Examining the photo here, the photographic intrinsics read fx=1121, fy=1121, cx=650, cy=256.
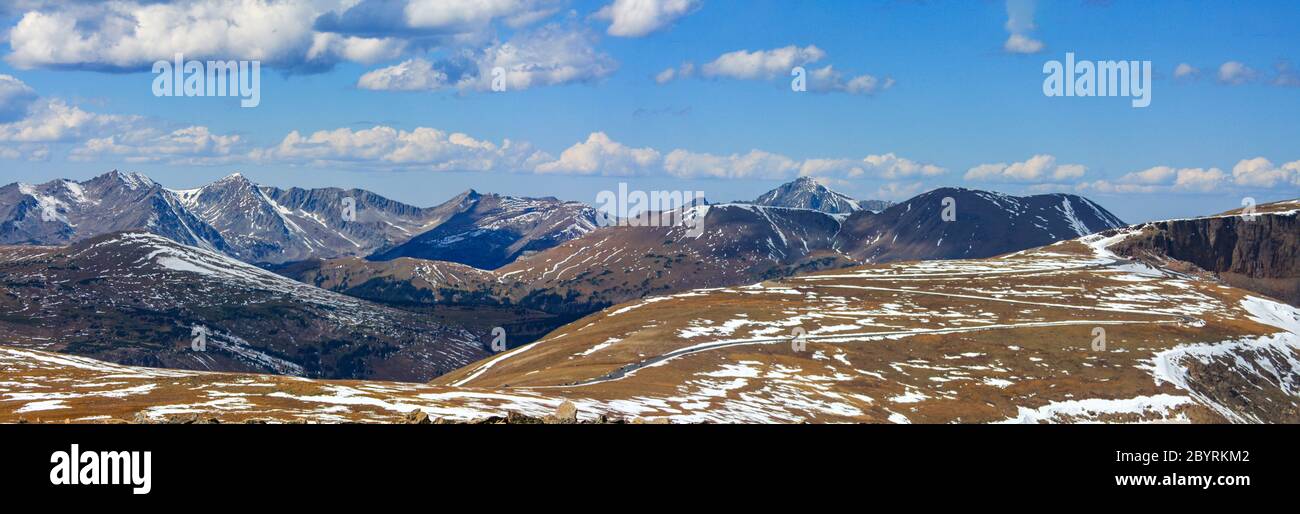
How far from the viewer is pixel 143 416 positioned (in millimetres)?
73812

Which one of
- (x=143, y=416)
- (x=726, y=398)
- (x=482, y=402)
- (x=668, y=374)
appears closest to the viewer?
(x=143, y=416)

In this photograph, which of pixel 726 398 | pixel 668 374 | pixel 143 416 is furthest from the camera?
pixel 668 374
